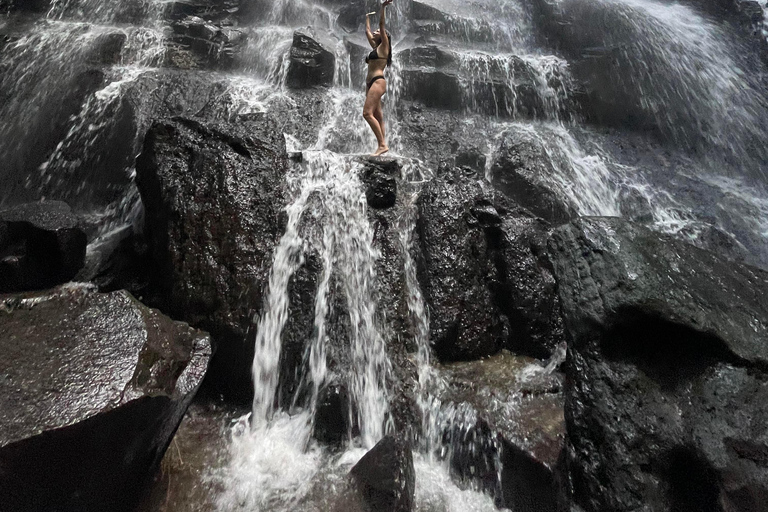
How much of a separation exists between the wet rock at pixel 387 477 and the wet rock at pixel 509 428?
2.15 feet

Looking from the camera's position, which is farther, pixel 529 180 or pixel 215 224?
pixel 529 180

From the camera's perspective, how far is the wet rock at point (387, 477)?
261cm

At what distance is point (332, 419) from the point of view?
342cm

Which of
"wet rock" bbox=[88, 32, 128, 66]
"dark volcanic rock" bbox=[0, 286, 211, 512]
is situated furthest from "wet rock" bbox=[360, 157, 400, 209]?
"wet rock" bbox=[88, 32, 128, 66]

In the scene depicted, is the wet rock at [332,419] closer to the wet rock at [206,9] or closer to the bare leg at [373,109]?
the bare leg at [373,109]

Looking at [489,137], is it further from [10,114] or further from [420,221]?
[10,114]

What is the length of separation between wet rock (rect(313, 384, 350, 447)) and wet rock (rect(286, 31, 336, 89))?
27.2 ft

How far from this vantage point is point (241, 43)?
1075cm

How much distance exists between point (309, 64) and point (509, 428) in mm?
9456

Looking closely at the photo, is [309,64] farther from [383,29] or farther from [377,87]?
[377,87]

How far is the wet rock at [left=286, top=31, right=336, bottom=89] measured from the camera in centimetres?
933

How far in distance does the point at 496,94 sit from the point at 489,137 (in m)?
1.93

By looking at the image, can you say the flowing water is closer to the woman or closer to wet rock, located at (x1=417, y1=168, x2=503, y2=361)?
wet rock, located at (x1=417, y1=168, x2=503, y2=361)

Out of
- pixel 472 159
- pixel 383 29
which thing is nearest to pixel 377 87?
pixel 383 29
